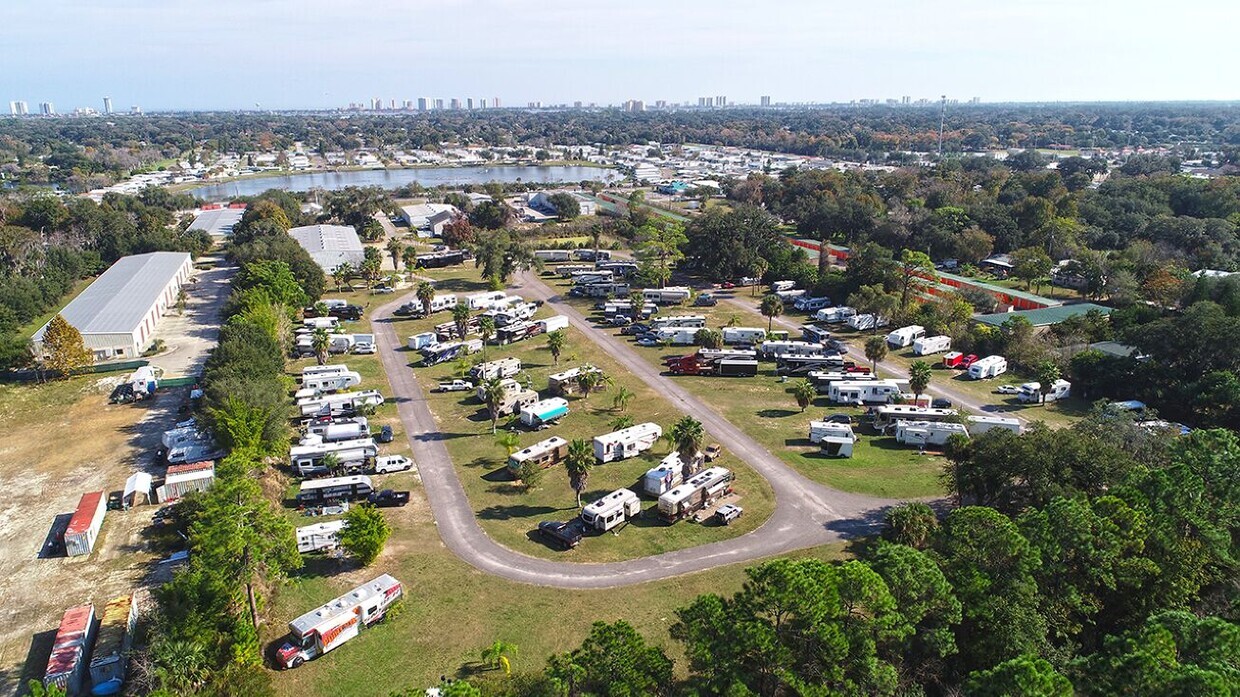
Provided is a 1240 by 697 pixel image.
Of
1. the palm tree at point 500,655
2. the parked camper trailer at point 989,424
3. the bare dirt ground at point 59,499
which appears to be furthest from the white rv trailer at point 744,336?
the bare dirt ground at point 59,499

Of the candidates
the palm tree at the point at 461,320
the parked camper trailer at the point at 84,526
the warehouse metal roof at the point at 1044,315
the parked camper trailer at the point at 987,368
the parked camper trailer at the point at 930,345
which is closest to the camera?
the parked camper trailer at the point at 84,526

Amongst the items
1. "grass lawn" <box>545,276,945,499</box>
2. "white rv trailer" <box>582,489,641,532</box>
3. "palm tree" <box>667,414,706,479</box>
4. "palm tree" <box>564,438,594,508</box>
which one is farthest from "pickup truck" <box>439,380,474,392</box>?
"white rv trailer" <box>582,489,641,532</box>

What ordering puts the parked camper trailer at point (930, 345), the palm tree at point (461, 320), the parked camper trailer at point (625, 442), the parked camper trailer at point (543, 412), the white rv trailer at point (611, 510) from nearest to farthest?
the white rv trailer at point (611, 510)
the parked camper trailer at point (625, 442)
the parked camper trailer at point (543, 412)
the parked camper trailer at point (930, 345)
the palm tree at point (461, 320)

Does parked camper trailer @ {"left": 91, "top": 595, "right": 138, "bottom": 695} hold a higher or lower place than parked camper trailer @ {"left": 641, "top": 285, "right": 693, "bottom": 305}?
lower

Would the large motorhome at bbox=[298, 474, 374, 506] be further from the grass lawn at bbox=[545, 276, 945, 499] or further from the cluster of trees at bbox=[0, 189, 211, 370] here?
the cluster of trees at bbox=[0, 189, 211, 370]

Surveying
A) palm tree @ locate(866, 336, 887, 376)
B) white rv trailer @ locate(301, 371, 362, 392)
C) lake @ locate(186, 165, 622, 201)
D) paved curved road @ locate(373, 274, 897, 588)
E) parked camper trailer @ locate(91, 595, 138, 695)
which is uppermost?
lake @ locate(186, 165, 622, 201)

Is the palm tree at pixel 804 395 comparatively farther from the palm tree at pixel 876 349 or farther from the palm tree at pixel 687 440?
the palm tree at pixel 687 440

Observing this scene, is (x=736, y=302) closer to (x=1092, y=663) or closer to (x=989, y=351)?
(x=989, y=351)

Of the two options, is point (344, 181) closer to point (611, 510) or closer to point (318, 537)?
point (318, 537)
